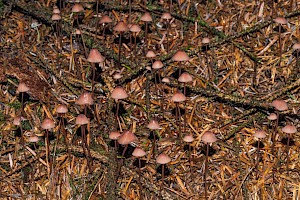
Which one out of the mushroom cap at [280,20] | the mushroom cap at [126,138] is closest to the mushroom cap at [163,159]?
the mushroom cap at [126,138]

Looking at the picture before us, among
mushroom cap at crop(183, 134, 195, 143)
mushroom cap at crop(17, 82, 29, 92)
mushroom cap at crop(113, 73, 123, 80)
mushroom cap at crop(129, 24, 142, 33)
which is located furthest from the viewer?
mushroom cap at crop(129, 24, 142, 33)

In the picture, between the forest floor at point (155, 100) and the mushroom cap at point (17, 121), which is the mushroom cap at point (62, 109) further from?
the mushroom cap at point (17, 121)

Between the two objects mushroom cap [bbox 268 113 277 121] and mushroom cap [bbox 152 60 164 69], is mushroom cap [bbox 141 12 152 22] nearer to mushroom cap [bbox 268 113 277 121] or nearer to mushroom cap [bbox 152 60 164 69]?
mushroom cap [bbox 152 60 164 69]

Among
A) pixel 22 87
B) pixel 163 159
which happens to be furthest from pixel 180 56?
pixel 22 87

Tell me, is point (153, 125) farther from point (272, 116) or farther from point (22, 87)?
point (22, 87)

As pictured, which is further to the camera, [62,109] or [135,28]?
[135,28]

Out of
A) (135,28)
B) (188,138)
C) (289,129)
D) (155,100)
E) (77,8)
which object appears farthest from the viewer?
(77,8)

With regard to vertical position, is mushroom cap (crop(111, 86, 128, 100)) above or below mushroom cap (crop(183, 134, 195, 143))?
above

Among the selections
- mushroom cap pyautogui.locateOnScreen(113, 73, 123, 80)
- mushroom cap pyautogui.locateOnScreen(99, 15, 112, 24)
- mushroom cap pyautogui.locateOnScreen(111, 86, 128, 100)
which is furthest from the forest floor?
mushroom cap pyautogui.locateOnScreen(111, 86, 128, 100)
